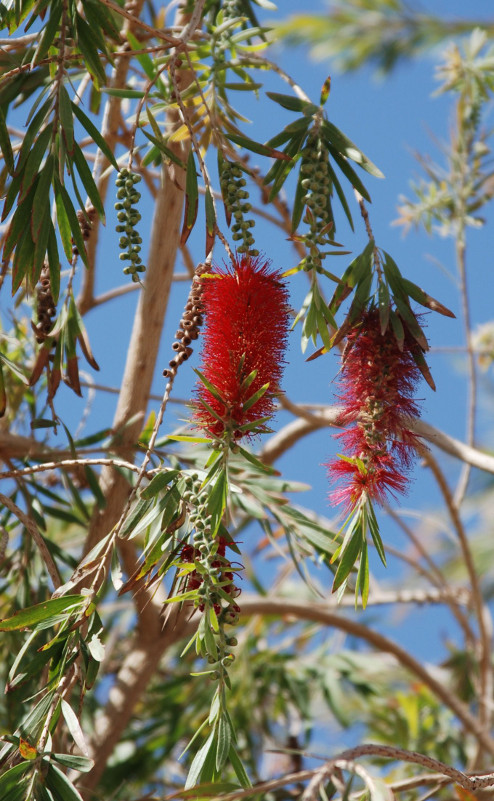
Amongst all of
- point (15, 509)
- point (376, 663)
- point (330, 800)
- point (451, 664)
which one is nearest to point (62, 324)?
point (15, 509)

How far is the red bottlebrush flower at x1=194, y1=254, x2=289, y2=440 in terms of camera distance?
768 mm

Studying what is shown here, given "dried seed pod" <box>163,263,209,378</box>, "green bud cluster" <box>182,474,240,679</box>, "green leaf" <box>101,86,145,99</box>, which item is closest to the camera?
"green bud cluster" <box>182,474,240,679</box>

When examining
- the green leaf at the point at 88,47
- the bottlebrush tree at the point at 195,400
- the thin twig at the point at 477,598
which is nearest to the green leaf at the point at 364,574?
the bottlebrush tree at the point at 195,400

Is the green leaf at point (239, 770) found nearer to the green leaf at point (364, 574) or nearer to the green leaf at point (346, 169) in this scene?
the green leaf at point (364, 574)

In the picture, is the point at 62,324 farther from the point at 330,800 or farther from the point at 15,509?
the point at 330,800

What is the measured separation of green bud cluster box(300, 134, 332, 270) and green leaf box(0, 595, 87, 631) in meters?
0.37

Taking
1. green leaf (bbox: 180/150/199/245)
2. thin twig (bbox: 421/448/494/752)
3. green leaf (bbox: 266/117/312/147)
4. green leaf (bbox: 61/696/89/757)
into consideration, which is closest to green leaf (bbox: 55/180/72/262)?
green leaf (bbox: 180/150/199/245)

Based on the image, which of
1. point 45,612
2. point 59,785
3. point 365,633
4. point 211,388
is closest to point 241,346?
point 211,388

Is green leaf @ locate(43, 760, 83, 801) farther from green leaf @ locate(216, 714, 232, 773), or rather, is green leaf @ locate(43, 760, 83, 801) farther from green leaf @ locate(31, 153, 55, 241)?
green leaf @ locate(31, 153, 55, 241)

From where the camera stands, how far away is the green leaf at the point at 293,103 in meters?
0.92

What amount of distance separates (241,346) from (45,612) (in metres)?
0.30

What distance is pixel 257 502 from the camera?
131 cm

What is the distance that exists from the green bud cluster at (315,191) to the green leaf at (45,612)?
367 mm

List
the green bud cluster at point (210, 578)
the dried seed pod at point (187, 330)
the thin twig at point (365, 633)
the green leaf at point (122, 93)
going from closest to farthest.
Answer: the green bud cluster at point (210, 578) → the dried seed pod at point (187, 330) → the green leaf at point (122, 93) → the thin twig at point (365, 633)
